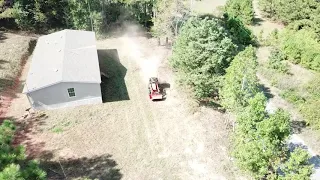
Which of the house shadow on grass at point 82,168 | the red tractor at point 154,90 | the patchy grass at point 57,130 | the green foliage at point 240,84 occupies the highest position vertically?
the green foliage at point 240,84

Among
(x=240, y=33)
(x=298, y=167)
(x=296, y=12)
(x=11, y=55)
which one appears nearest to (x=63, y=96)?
(x=11, y=55)

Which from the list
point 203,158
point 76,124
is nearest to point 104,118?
point 76,124

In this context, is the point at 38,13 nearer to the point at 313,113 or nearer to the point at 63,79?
the point at 63,79

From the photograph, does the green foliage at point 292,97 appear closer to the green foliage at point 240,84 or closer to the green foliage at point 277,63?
the green foliage at point 277,63

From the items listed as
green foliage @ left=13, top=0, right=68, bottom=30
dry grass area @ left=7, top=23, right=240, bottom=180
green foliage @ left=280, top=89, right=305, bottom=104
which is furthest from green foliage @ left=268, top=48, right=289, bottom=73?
green foliage @ left=13, top=0, right=68, bottom=30

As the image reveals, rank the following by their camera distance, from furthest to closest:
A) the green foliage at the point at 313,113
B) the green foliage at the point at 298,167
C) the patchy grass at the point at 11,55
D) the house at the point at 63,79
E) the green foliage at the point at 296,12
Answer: the green foliage at the point at 296,12 < the patchy grass at the point at 11,55 < the house at the point at 63,79 < the green foliage at the point at 313,113 < the green foliage at the point at 298,167

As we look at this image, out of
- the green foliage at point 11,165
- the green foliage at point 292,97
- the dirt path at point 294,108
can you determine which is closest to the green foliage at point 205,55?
the dirt path at point 294,108
